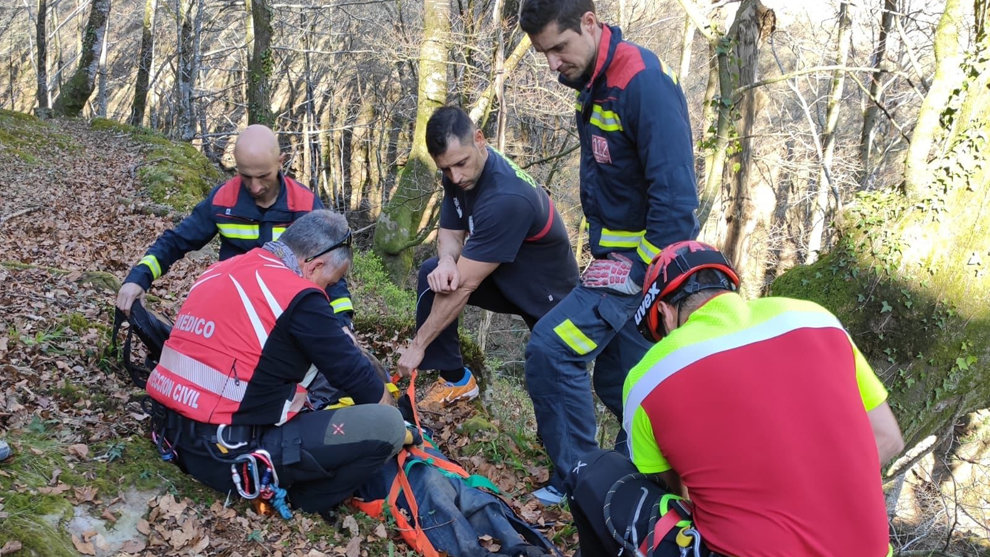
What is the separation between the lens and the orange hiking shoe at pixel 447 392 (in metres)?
5.55

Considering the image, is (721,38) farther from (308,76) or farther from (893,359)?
(308,76)

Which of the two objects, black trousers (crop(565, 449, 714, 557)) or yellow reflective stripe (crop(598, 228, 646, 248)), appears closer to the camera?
black trousers (crop(565, 449, 714, 557))

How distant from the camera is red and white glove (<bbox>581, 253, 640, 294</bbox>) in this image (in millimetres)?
4055

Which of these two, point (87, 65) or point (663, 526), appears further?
point (87, 65)

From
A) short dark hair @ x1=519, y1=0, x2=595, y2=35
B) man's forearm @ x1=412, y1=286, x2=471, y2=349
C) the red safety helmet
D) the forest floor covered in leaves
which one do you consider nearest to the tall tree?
the forest floor covered in leaves

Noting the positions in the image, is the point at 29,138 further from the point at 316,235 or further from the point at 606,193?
the point at 606,193

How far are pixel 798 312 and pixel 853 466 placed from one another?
1.64ft

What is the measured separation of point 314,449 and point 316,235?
1.12 m

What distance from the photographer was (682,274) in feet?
8.73

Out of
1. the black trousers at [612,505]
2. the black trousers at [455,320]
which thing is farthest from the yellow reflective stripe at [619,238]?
the black trousers at [612,505]

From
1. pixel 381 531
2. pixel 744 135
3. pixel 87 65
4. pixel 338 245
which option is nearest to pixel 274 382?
pixel 338 245

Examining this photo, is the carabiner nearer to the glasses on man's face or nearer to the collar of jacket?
the glasses on man's face

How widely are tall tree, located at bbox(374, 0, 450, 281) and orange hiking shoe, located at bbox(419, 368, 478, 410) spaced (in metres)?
8.45

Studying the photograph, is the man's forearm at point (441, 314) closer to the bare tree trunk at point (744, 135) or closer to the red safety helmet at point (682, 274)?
the red safety helmet at point (682, 274)
